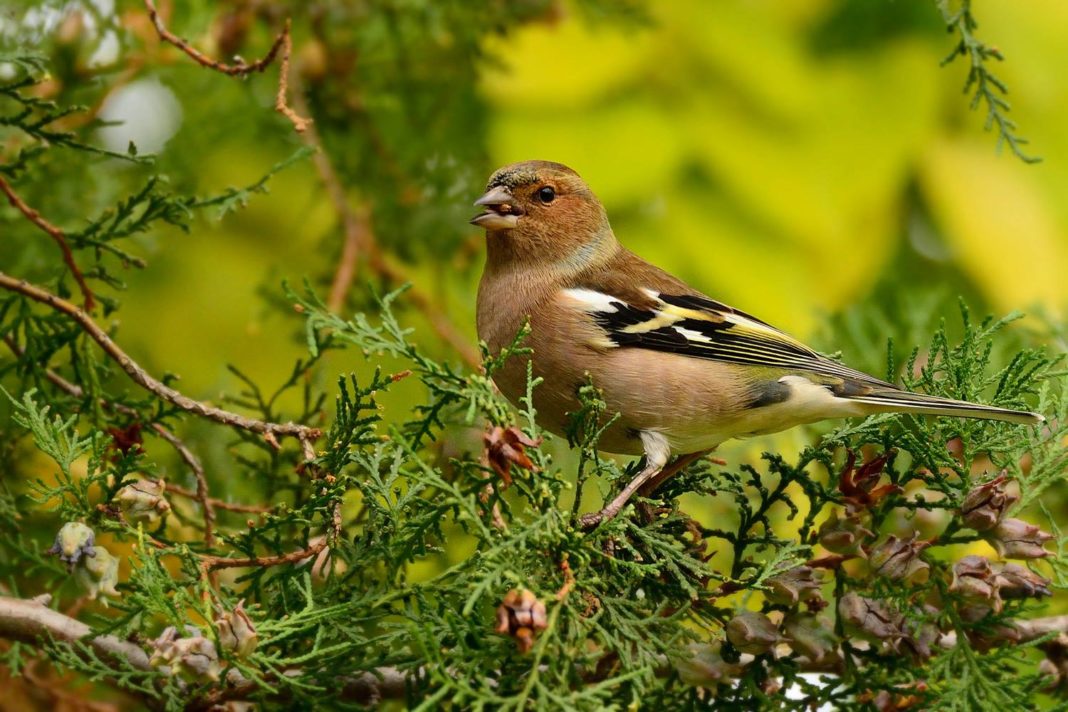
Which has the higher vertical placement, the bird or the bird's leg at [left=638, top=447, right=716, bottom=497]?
the bird

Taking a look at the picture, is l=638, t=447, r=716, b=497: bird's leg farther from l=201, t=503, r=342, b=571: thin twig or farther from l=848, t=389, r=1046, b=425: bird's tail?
l=201, t=503, r=342, b=571: thin twig

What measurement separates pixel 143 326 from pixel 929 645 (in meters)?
3.42

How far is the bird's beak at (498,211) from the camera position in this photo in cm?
339

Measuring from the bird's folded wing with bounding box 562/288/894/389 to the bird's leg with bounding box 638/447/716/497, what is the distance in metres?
0.30

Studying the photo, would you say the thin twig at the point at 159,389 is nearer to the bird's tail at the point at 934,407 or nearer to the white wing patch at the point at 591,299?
the white wing patch at the point at 591,299

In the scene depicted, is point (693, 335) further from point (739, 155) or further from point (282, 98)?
point (739, 155)

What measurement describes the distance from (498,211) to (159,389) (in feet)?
4.49

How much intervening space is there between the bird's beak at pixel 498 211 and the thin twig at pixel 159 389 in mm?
1160

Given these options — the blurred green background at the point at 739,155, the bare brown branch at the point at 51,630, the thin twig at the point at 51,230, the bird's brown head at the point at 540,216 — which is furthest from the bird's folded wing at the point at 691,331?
the bare brown branch at the point at 51,630

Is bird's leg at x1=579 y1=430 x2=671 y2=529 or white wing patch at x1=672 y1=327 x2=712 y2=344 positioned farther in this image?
white wing patch at x1=672 y1=327 x2=712 y2=344

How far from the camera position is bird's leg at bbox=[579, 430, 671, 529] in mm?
2521

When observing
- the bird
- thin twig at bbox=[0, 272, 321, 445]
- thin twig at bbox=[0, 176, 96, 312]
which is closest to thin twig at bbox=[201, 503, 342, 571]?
thin twig at bbox=[0, 272, 321, 445]

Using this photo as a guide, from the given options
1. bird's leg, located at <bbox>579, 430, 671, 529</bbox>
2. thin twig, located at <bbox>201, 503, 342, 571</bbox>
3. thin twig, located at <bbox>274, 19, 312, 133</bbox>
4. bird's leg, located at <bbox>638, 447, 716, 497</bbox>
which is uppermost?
thin twig, located at <bbox>274, 19, 312, 133</bbox>

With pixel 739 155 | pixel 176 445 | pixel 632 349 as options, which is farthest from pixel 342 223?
pixel 176 445
